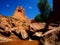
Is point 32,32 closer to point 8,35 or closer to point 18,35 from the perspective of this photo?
point 18,35

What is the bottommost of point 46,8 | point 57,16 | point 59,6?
point 46,8

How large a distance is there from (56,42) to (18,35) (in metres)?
2.89

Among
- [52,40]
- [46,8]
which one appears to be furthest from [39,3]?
[52,40]

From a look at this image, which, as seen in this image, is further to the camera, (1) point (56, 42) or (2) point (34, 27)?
(2) point (34, 27)

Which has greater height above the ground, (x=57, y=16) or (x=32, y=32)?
(x=57, y=16)

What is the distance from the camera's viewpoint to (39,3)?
17.1 m

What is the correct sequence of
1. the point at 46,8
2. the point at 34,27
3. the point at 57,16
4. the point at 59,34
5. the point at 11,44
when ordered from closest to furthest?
the point at 59,34
the point at 11,44
the point at 57,16
the point at 34,27
the point at 46,8

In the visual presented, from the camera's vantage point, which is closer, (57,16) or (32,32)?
(57,16)

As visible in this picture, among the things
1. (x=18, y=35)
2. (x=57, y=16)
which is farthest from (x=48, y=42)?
(x=18, y=35)

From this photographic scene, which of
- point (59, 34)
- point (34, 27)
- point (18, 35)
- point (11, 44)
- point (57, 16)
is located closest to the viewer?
point (59, 34)

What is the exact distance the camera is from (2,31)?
661 cm

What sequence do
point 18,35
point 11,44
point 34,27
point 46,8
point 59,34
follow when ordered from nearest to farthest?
point 59,34 < point 11,44 < point 34,27 < point 18,35 < point 46,8

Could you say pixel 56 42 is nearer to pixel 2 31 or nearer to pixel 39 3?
pixel 2 31

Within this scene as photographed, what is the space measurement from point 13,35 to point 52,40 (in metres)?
3.10
